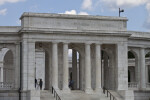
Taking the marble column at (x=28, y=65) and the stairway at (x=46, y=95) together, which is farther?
the marble column at (x=28, y=65)

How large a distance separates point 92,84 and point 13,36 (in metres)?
10.8

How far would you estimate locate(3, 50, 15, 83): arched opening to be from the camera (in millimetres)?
62406

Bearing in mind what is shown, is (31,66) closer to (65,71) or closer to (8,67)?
(65,71)

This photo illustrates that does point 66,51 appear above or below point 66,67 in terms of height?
above

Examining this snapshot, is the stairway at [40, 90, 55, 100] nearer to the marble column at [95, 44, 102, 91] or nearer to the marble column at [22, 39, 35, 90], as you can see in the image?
the marble column at [22, 39, 35, 90]

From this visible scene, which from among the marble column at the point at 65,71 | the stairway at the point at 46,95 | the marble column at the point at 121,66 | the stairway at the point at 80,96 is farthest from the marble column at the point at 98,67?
the stairway at the point at 46,95

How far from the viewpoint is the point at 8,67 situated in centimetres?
6444

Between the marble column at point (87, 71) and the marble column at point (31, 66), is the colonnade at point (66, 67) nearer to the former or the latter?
the marble column at point (87, 71)

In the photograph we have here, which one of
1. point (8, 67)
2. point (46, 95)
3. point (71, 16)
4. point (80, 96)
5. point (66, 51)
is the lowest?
point (80, 96)

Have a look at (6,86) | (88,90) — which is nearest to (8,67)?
(6,86)

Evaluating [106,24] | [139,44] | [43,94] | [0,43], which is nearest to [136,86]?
[139,44]

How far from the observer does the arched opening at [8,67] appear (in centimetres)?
6241

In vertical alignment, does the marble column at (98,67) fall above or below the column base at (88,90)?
above

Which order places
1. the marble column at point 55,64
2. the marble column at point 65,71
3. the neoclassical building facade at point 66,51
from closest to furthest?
the neoclassical building facade at point 66,51, the marble column at point 55,64, the marble column at point 65,71
